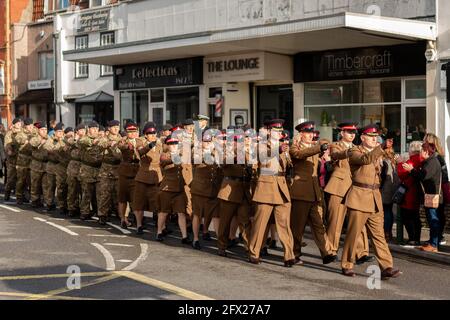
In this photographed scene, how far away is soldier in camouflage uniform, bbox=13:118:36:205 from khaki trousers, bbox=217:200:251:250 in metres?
8.03

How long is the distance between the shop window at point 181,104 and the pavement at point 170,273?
10846mm

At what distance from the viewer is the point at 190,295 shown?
8141mm

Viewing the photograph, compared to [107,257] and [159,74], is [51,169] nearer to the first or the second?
[107,257]

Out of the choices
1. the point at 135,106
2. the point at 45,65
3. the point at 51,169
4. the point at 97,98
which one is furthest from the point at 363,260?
the point at 45,65

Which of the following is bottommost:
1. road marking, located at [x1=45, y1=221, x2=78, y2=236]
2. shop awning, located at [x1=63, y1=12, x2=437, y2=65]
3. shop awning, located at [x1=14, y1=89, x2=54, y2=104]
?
road marking, located at [x1=45, y1=221, x2=78, y2=236]

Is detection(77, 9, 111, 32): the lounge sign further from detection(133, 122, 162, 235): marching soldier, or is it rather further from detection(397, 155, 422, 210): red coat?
detection(397, 155, 422, 210): red coat

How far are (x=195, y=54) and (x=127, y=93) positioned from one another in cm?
463

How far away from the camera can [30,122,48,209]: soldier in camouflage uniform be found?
1711 cm

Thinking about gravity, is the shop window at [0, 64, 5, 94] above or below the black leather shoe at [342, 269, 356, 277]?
above

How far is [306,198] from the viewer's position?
34.2 feet

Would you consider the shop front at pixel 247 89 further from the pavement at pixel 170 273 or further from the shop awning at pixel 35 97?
the shop awning at pixel 35 97

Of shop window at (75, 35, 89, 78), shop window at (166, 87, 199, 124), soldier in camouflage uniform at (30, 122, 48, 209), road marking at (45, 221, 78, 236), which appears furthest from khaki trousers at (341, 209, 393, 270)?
shop window at (75, 35, 89, 78)

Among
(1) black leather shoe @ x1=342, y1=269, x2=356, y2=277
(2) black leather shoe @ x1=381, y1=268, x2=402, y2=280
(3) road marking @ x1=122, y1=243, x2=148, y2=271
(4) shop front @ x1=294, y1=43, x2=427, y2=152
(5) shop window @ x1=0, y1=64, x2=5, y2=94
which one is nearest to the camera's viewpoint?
(2) black leather shoe @ x1=381, y1=268, x2=402, y2=280

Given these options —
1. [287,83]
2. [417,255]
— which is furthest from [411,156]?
[287,83]
